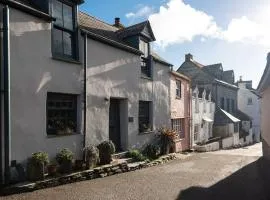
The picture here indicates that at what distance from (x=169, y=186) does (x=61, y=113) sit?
15.7 feet

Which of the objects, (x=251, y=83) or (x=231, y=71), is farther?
(x=251, y=83)

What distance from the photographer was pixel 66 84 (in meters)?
11.3

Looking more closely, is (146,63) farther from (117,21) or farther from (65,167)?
(65,167)

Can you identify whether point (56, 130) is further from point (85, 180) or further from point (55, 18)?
point (55, 18)

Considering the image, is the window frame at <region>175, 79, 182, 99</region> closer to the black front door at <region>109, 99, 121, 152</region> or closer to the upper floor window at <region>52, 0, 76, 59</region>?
the black front door at <region>109, 99, 121, 152</region>

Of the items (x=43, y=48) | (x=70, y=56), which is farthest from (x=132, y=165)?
(x=43, y=48)

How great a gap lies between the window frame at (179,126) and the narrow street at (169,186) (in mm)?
7844

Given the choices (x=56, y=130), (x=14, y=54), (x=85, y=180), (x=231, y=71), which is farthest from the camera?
(x=231, y=71)

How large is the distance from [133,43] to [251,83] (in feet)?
124

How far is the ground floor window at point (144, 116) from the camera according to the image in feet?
55.0

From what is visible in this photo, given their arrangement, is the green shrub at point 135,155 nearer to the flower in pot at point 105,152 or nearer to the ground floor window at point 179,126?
the flower in pot at point 105,152

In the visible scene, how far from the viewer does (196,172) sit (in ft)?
41.9

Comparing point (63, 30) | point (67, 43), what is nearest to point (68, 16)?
point (63, 30)

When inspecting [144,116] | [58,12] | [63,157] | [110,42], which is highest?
[58,12]
